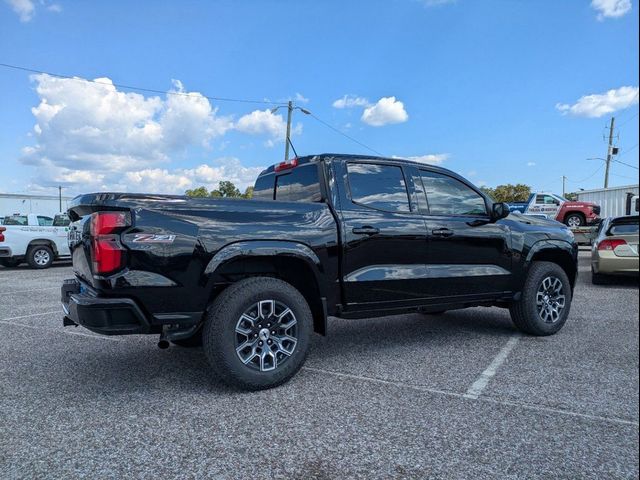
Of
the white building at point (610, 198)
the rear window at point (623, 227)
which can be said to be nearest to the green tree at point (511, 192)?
the white building at point (610, 198)

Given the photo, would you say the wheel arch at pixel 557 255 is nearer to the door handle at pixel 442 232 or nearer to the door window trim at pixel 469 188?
the door window trim at pixel 469 188

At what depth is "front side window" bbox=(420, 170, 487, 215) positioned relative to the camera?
15.6 feet

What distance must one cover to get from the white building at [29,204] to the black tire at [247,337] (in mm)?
65284

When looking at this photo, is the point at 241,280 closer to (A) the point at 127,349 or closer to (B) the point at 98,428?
(B) the point at 98,428

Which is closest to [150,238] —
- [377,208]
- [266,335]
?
[266,335]

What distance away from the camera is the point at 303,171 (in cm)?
454

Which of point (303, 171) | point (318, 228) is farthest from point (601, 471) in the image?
point (303, 171)

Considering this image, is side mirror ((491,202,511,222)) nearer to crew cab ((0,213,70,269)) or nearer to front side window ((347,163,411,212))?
front side window ((347,163,411,212))

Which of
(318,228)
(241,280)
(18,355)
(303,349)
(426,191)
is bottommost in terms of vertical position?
(18,355)

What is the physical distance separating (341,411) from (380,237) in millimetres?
1558

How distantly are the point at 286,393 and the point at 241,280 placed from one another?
918mm

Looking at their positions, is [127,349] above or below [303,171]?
below

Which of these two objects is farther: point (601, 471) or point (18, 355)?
point (18, 355)

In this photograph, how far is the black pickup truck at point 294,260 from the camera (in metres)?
3.32
